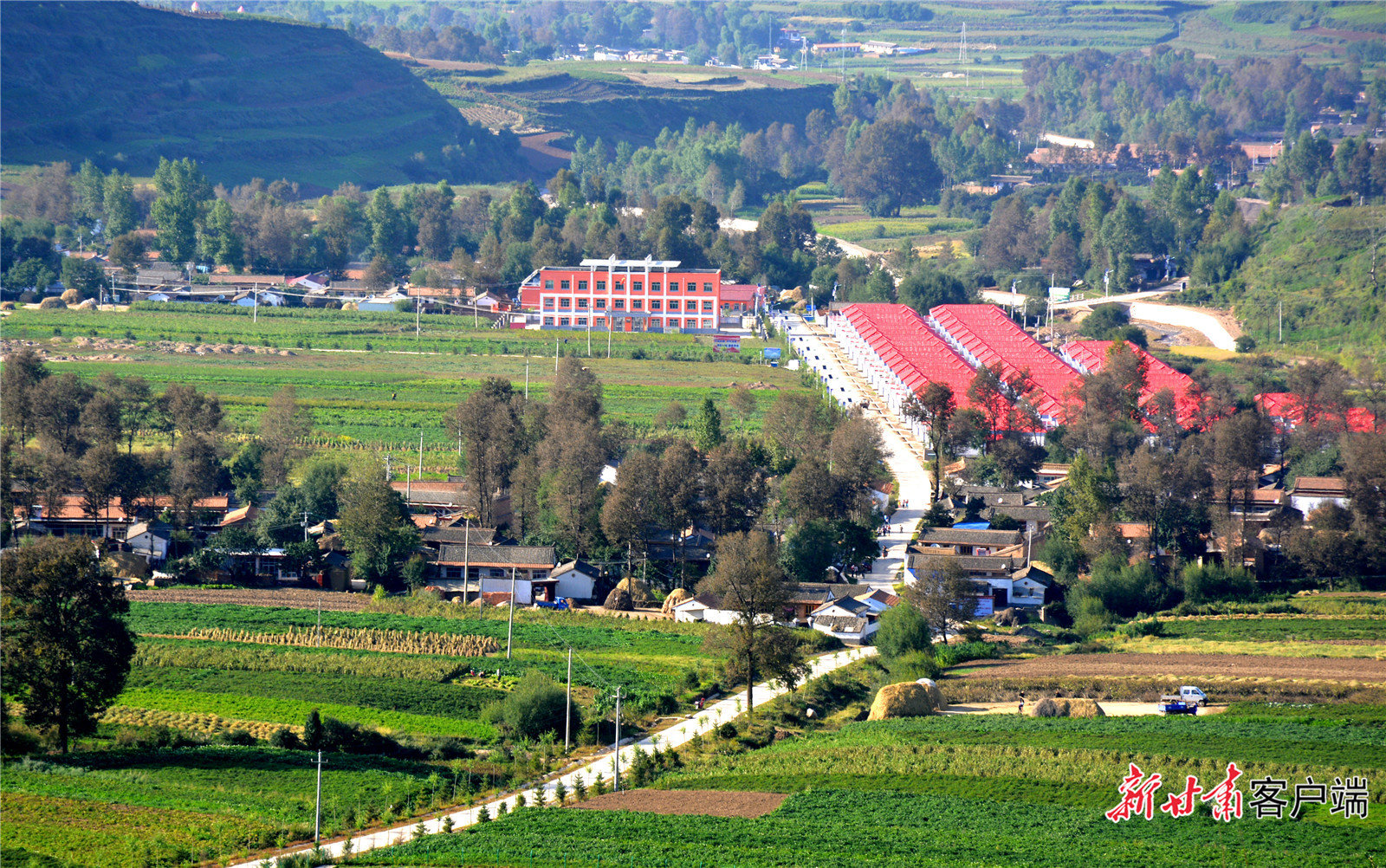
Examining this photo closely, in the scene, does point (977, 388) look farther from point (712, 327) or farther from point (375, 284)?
point (375, 284)

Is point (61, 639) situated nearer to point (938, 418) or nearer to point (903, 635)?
point (903, 635)

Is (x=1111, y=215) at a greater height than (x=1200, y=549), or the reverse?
(x=1111, y=215)

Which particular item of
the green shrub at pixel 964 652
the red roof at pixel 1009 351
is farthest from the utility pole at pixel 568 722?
the red roof at pixel 1009 351

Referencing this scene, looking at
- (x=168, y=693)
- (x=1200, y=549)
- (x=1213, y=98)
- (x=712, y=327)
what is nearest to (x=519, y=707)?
(x=168, y=693)

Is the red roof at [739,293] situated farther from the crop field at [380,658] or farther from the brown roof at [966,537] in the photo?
the crop field at [380,658]

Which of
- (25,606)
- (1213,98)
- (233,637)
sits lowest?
(233,637)

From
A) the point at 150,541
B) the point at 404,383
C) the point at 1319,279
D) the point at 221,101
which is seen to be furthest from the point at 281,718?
the point at 221,101
